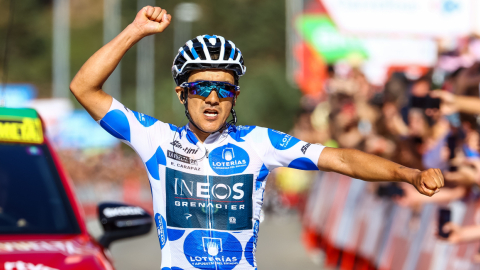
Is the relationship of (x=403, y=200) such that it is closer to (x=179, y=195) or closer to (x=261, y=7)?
(x=179, y=195)

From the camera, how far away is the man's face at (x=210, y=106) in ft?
12.8

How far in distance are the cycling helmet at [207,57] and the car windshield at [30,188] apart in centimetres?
130

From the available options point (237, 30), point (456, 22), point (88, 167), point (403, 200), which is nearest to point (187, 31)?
point (237, 30)

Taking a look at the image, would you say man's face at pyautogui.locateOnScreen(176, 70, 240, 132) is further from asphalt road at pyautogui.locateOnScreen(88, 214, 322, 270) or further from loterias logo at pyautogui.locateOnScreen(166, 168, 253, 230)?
asphalt road at pyautogui.locateOnScreen(88, 214, 322, 270)

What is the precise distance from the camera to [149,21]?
3896 mm

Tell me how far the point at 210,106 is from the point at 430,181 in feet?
3.91

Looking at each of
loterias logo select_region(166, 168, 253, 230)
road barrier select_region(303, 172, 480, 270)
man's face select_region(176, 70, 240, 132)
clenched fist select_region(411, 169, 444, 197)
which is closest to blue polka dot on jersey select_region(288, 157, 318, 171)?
loterias logo select_region(166, 168, 253, 230)

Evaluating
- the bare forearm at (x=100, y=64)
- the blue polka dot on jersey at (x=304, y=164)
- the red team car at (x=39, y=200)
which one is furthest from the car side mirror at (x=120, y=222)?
the blue polka dot on jersey at (x=304, y=164)

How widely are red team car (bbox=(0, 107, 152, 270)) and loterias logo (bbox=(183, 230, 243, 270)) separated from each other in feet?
2.13

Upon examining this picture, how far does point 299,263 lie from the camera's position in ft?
38.5

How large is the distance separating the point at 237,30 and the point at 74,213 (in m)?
78.7

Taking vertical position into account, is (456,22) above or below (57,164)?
above

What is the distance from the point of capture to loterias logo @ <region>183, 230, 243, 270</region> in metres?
3.89

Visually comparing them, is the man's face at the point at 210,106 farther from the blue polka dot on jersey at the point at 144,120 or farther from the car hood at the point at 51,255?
the car hood at the point at 51,255
